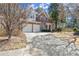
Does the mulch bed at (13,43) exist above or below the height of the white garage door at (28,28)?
below

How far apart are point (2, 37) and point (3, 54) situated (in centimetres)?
14

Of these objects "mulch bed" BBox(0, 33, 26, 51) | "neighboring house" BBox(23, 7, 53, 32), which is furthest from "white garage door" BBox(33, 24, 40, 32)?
"mulch bed" BBox(0, 33, 26, 51)

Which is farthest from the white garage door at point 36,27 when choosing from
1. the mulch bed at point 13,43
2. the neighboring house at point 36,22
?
the mulch bed at point 13,43

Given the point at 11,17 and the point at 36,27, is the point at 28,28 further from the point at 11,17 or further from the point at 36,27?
the point at 11,17

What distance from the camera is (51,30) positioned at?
1.62 meters

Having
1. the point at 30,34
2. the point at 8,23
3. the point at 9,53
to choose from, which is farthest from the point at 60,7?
the point at 9,53

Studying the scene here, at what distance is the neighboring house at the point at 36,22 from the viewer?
1604mm

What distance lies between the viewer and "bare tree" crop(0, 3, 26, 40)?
1604mm

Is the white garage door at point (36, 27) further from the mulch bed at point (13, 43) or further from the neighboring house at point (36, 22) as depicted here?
the mulch bed at point (13, 43)

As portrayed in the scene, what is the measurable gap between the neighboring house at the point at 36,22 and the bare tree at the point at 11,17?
5cm

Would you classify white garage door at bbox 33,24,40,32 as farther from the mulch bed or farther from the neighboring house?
the mulch bed


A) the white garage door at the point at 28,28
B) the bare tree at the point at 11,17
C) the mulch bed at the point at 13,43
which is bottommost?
the mulch bed at the point at 13,43

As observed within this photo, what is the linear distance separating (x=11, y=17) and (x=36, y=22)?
0.21m

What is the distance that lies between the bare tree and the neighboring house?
5 cm
